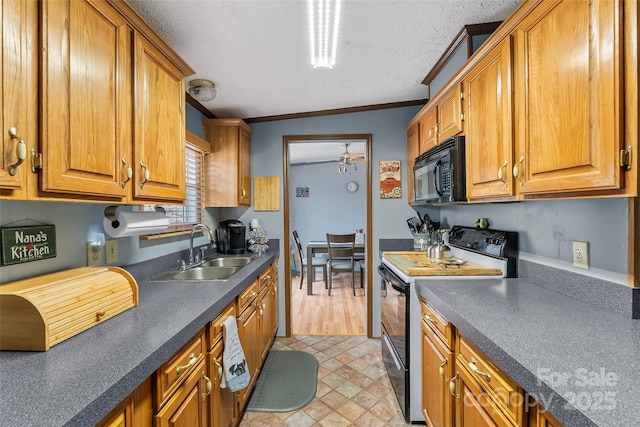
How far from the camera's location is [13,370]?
0.71m

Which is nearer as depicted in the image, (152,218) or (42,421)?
(42,421)

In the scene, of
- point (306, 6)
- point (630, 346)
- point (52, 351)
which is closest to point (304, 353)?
point (52, 351)

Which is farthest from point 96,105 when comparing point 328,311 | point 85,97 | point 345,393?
point 328,311

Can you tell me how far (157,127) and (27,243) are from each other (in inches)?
25.5

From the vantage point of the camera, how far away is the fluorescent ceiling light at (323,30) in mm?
1383

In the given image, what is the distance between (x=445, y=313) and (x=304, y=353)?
1.75 meters

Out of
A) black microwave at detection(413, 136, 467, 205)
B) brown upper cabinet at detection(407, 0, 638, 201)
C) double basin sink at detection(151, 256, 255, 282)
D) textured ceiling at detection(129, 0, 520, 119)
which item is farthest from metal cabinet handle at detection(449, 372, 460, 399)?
textured ceiling at detection(129, 0, 520, 119)

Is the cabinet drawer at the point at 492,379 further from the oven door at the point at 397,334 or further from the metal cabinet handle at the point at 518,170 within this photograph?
the metal cabinet handle at the point at 518,170

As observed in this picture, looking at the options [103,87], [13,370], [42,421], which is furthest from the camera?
[103,87]

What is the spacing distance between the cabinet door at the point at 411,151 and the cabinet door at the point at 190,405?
2.11m

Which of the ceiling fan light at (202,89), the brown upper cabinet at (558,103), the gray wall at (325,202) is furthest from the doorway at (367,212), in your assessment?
the gray wall at (325,202)

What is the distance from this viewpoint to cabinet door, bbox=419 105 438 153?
208cm

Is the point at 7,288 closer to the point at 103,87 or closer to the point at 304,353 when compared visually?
the point at 103,87

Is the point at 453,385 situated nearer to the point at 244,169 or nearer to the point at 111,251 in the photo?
the point at 111,251
